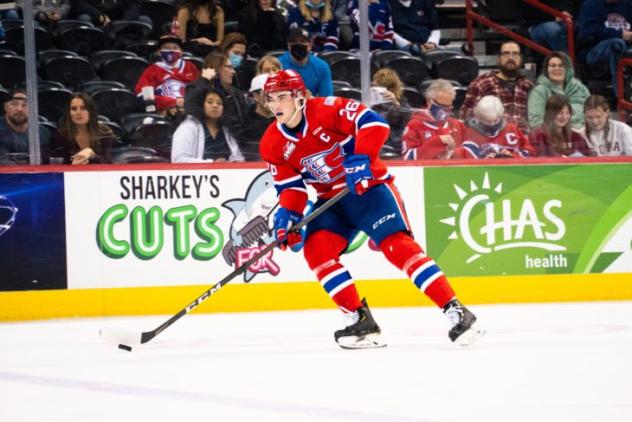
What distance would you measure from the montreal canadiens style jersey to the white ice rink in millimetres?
686

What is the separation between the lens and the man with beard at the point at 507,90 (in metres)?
6.45

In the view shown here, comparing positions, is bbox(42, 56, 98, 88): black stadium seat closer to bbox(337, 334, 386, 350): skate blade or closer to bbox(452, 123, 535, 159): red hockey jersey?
bbox(452, 123, 535, 159): red hockey jersey

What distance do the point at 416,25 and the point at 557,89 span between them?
1.15 m

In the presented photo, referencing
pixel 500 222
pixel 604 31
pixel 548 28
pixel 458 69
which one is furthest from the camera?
pixel 604 31

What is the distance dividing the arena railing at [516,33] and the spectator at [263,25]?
120 cm

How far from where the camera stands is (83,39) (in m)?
6.26

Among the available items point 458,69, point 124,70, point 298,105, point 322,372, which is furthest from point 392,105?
point 322,372

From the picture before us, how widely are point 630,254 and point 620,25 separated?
Answer: 159 centimetres

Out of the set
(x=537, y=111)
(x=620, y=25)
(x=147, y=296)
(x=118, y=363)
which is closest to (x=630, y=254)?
(x=537, y=111)


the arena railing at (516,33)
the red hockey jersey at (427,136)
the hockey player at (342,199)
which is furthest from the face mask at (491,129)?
the hockey player at (342,199)

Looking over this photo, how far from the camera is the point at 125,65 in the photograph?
6250 mm

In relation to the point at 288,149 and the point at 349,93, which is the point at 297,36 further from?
the point at 288,149

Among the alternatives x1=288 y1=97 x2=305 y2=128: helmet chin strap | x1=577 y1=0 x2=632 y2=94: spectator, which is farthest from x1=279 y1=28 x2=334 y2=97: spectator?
x1=288 y1=97 x2=305 y2=128: helmet chin strap

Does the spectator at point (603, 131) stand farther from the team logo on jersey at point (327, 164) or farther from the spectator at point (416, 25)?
the team logo on jersey at point (327, 164)
